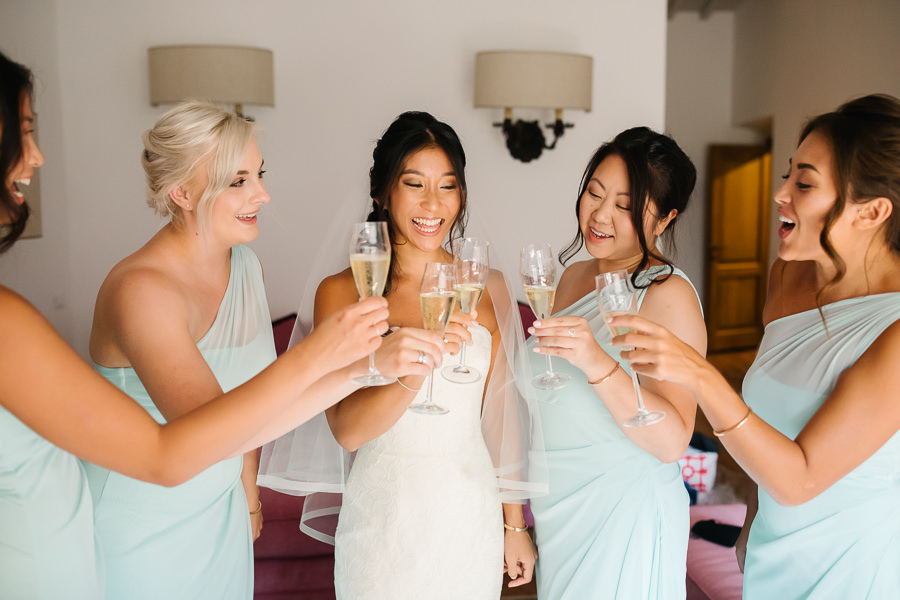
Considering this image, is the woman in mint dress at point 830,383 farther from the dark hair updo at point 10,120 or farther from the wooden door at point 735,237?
the wooden door at point 735,237

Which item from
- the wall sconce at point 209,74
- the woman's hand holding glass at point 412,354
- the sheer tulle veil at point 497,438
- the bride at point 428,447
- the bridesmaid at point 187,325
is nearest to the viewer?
the woman's hand holding glass at point 412,354

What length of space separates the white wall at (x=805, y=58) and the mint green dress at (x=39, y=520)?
489 centimetres

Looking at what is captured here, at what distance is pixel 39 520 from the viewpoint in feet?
4.45

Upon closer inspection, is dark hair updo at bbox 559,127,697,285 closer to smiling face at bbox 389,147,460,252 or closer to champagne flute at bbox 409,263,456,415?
smiling face at bbox 389,147,460,252

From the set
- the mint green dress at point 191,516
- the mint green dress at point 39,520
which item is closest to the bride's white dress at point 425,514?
the mint green dress at point 191,516

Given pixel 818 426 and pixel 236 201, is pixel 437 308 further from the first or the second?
pixel 818 426

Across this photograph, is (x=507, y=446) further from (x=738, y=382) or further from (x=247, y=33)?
(x=738, y=382)

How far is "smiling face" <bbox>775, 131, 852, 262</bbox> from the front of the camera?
1650 millimetres

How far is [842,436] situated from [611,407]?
1.63 feet

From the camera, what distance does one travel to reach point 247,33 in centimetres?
448

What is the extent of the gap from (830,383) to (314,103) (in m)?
3.73

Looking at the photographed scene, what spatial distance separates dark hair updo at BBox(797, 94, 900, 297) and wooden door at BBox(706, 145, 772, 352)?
731 centimetres

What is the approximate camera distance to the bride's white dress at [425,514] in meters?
1.92

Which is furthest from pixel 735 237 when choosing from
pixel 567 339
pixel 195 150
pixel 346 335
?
pixel 346 335
